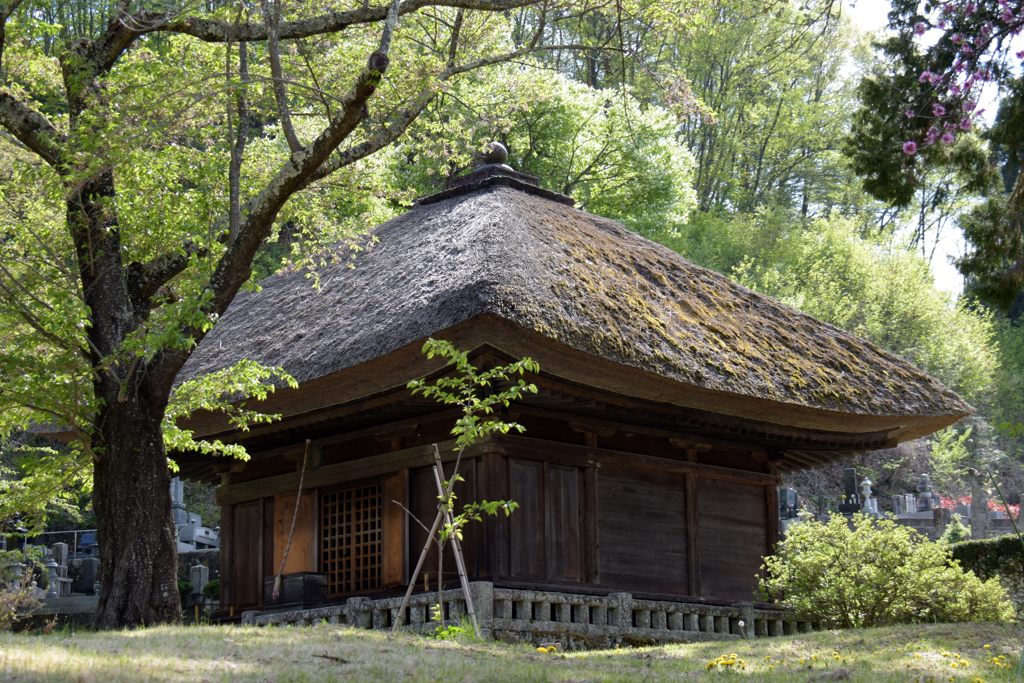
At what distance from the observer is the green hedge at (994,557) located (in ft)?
52.3

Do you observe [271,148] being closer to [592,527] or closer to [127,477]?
[592,527]

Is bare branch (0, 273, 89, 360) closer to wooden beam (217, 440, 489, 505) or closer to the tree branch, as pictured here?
the tree branch

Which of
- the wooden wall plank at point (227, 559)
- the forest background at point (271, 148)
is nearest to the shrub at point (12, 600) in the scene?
the forest background at point (271, 148)

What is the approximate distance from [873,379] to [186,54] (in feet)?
28.8

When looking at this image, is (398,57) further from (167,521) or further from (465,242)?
(167,521)

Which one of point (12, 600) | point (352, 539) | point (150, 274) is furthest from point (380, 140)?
point (12, 600)

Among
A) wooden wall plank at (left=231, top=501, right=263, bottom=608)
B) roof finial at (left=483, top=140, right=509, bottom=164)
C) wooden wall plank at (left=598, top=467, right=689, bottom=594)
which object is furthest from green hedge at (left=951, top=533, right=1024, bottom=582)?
wooden wall plank at (left=231, top=501, right=263, bottom=608)

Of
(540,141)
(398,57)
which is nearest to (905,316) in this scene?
(540,141)

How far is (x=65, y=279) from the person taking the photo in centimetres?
1221

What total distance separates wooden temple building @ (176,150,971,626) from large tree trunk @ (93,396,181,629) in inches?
90.9

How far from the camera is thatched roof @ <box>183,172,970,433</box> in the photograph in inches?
453

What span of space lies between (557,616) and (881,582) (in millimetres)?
3434

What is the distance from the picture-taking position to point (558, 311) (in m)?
11.3

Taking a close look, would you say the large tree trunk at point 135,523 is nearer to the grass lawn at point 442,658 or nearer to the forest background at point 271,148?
the forest background at point 271,148
